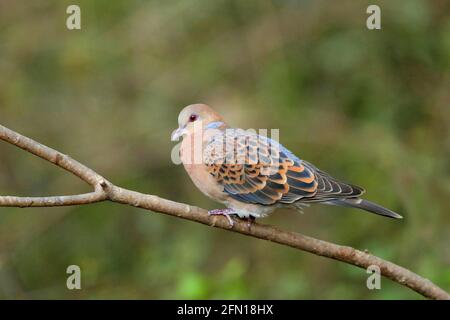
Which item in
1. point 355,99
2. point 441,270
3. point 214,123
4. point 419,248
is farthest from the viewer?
point 355,99

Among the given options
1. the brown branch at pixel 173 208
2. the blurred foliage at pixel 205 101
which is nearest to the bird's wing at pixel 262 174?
the brown branch at pixel 173 208

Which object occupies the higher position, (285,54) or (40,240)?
(285,54)

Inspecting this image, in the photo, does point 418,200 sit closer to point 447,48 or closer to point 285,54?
point 447,48

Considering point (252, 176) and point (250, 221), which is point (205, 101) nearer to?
point (252, 176)

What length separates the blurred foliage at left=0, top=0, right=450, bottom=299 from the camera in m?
5.99

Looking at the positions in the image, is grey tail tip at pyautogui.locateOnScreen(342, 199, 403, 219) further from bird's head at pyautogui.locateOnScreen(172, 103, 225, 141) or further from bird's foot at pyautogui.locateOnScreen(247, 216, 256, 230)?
bird's head at pyautogui.locateOnScreen(172, 103, 225, 141)

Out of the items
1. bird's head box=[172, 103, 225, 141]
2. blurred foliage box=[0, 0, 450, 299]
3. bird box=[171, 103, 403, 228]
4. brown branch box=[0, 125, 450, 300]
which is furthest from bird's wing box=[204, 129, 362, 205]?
blurred foliage box=[0, 0, 450, 299]

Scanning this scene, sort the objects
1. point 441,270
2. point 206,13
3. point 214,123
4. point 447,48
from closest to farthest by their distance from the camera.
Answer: point 214,123 → point 441,270 → point 447,48 → point 206,13

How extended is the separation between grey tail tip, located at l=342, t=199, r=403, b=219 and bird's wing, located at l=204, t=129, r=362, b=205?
4cm

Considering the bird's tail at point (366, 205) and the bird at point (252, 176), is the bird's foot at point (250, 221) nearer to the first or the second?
the bird at point (252, 176)

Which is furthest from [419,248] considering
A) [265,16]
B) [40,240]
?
[40,240]

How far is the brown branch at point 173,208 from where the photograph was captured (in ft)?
9.73

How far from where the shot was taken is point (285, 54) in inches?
265
